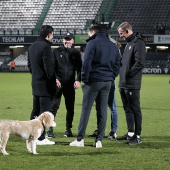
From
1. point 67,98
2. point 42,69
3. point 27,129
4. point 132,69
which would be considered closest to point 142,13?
point 67,98

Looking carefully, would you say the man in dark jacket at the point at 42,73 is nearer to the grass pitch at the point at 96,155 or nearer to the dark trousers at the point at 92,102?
the dark trousers at the point at 92,102

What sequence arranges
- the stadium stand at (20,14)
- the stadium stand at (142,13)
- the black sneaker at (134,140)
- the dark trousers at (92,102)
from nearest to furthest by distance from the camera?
the dark trousers at (92,102) < the black sneaker at (134,140) < the stadium stand at (142,13) < the stadium stand at (20,14)

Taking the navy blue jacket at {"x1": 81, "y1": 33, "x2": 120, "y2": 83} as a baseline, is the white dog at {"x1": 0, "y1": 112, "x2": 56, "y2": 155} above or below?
below

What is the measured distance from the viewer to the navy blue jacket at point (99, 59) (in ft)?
26.8

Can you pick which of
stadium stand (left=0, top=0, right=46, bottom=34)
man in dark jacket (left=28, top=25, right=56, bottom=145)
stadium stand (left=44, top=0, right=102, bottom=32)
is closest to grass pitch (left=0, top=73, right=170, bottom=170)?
man in dark jacket (left=28, top=25, right=56, bottom=145)

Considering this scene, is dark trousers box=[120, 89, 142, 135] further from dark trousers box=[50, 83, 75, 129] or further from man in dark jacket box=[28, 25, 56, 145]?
man in dark jacket box=[28, 25, 56, 145]

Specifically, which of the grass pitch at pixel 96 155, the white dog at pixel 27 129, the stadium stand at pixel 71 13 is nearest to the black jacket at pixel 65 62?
the grass pitch at pixel 96 155

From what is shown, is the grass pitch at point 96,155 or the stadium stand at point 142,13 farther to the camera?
the stadium stand at point 142,13

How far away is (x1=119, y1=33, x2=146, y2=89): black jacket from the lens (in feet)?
28.5

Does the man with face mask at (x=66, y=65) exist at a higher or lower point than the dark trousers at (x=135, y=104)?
higher

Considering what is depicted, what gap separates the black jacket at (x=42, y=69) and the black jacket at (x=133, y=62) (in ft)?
4.08

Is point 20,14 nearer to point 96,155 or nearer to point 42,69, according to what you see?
point 42,69

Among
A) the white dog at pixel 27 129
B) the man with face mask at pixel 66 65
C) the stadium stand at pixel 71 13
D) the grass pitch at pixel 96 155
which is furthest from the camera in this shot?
the stadium stand at pixel 71 13

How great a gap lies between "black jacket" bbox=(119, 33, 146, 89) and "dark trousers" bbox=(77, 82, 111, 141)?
0.51 m
